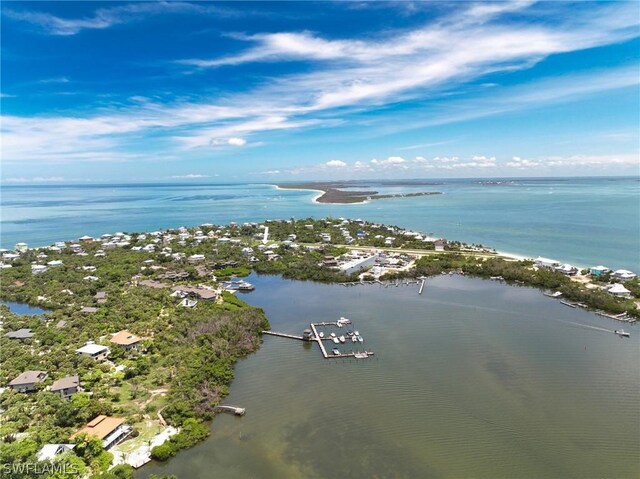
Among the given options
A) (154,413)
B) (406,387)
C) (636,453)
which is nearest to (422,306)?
(406,387)

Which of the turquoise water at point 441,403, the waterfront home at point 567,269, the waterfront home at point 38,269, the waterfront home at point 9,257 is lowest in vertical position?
the turquoise water at point 441,403

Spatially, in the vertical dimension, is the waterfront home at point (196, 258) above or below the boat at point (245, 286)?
above

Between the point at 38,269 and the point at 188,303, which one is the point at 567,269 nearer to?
the point at 188,303

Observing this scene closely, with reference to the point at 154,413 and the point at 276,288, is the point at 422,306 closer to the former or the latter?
the point at 276,288

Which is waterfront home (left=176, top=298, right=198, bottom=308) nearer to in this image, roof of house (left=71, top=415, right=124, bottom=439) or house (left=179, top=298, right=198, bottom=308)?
house (left=179, top=298, right=198, bottom=308)

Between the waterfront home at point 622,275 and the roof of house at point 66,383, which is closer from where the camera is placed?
the roof of house at point 66,383

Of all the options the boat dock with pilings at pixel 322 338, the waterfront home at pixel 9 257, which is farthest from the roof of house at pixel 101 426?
the waterfront home at pixel 9 257

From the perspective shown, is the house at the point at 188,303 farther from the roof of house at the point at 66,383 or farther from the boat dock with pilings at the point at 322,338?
the roof of house at the point at 66,383
